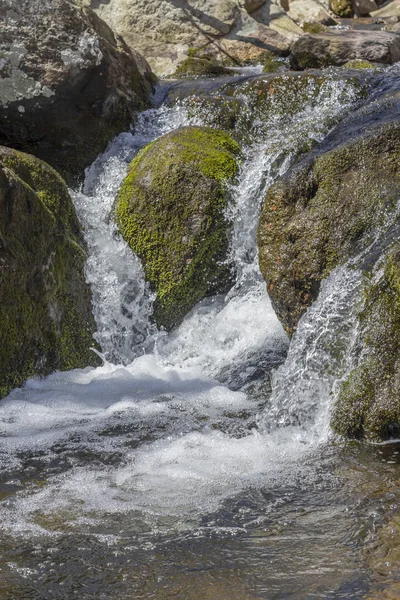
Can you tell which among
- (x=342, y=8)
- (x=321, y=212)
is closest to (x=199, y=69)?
(x=321, y=212)

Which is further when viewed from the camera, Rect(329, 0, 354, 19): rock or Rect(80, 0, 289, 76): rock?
Rect(329, 0, 354, 19): rock

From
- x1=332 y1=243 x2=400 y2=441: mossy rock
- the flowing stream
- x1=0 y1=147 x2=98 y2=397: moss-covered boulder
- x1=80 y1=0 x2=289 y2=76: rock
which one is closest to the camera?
the flowing stream

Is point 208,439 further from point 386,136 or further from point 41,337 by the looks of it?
point 386,136

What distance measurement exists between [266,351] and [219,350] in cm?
49

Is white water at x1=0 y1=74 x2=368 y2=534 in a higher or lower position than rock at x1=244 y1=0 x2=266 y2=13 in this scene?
lower

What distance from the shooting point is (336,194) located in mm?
5410

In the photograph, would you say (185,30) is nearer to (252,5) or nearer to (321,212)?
(252,5)

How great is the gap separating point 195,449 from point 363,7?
16830mm

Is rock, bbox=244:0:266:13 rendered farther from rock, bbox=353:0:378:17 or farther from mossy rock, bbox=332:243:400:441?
mossy rock, bbox=332:243:400:441

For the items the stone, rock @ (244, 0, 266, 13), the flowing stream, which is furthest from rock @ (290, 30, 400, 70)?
rock @ (244, 0, 266, 13)

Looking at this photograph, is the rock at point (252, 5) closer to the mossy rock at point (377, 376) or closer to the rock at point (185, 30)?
the rock at point (185, 30)

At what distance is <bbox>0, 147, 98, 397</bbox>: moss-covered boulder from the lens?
537 centimetres

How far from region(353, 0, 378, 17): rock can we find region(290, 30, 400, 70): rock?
8238mm

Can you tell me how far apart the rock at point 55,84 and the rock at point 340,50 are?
11.7 ft
